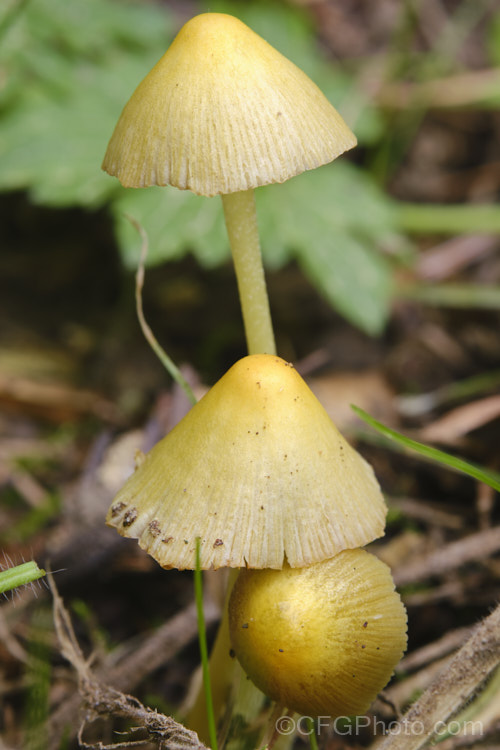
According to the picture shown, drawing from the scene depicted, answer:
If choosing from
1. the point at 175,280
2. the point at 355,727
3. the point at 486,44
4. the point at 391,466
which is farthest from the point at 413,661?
the point at 486,44

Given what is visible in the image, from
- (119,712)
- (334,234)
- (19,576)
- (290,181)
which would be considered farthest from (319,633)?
(290,181)

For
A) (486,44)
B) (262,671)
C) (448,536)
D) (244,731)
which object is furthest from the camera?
(486,44)

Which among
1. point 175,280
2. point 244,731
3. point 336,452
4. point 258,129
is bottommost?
point 244,731

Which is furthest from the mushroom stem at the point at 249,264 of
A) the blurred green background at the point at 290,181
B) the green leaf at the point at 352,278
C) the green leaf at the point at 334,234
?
the green leaf at the point at 352,278

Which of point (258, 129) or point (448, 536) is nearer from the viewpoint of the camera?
point (258, 129)

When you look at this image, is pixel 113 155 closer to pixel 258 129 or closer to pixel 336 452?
pixel 258 129

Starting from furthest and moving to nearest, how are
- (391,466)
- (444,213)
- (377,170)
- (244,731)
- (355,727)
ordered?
(377,170) → (444,213) → (391,466) → (355,727) → (244,731)

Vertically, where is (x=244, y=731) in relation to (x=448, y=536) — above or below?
above

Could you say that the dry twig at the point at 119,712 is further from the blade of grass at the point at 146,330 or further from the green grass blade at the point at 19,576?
the blade of grass at the point at 146,330
